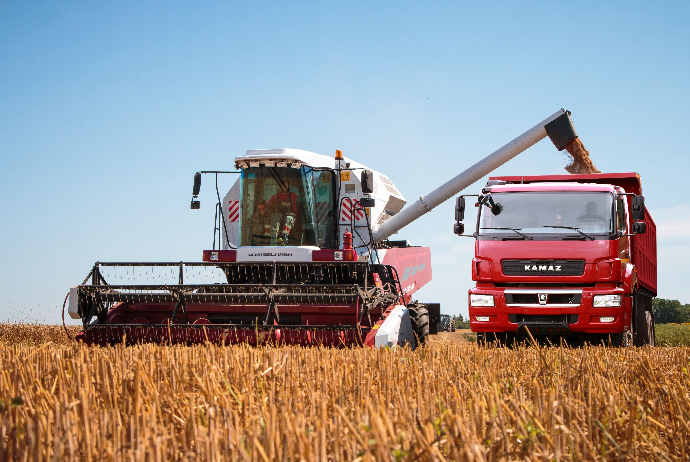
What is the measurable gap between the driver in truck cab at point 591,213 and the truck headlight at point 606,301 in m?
0.97

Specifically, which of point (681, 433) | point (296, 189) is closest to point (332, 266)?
point (296, 189)

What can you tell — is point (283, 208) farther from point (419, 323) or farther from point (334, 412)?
point (334, 412)

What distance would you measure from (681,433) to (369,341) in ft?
13.8

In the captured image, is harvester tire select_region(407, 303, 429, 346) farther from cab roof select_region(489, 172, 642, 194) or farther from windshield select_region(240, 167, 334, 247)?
cab roof select_region(489, 172, 642, 194)

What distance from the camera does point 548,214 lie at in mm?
8664

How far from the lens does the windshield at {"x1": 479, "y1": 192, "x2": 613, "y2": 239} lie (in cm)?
849

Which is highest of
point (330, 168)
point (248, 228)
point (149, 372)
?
point (330, 168)

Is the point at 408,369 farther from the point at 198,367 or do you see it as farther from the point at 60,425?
the point at 60,425

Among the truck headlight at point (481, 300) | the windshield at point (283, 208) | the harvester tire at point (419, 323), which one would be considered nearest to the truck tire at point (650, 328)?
the truck headlight at point (481, 300)

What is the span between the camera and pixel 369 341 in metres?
7.00

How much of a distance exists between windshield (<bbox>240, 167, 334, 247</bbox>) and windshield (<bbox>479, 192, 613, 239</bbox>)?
2427mm

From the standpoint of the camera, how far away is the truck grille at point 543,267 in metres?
8.29

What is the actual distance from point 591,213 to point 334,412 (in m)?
6.76

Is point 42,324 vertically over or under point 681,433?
under
